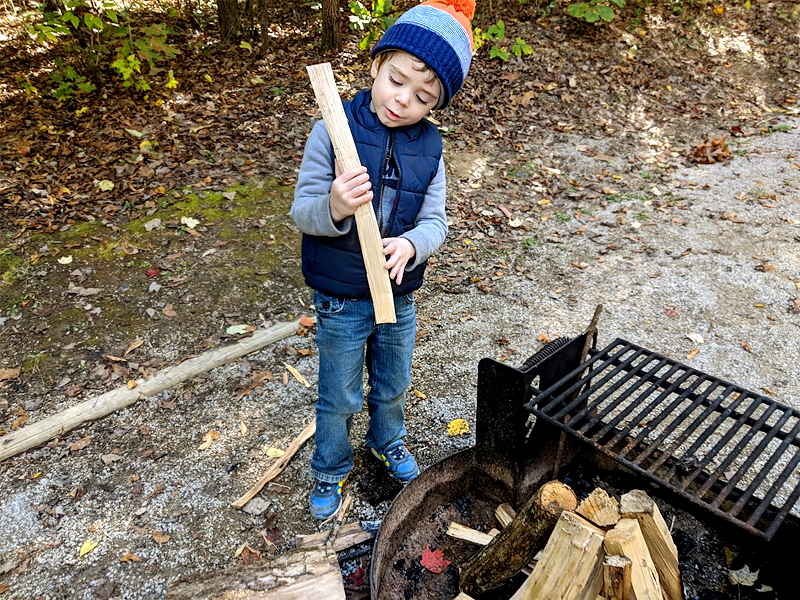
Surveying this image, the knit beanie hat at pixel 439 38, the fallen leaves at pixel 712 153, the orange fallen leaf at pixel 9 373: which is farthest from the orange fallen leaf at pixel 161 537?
the fallen leaves at pixel 712 153

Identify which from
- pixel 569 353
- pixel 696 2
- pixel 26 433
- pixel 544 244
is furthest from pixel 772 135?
pixel 26 433

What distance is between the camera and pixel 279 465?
9.78ft

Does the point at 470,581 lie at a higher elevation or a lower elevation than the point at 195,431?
higher

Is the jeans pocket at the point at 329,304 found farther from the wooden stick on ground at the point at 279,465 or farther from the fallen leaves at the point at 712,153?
the fallen leaves at the point at 712,153

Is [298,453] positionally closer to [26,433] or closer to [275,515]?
[275,515]

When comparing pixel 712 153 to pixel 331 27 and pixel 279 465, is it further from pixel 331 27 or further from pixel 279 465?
pixel 279 465

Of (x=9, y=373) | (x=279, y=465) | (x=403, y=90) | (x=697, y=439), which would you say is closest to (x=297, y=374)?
(x=279, y=465)

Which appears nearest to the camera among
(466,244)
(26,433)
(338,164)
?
(338,164)

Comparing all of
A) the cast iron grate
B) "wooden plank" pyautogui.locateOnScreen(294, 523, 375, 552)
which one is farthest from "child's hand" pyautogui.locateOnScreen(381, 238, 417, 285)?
"wooden plank" pyautogui.locateOnScreen(294, 523, 375, 552)

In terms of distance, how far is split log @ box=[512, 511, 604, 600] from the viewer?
1577mm

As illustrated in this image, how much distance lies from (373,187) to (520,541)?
1321mm

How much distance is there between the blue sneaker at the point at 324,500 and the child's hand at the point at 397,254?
1.17 metres

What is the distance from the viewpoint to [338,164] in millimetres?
1950

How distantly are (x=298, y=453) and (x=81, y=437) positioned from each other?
1206 millimetres
